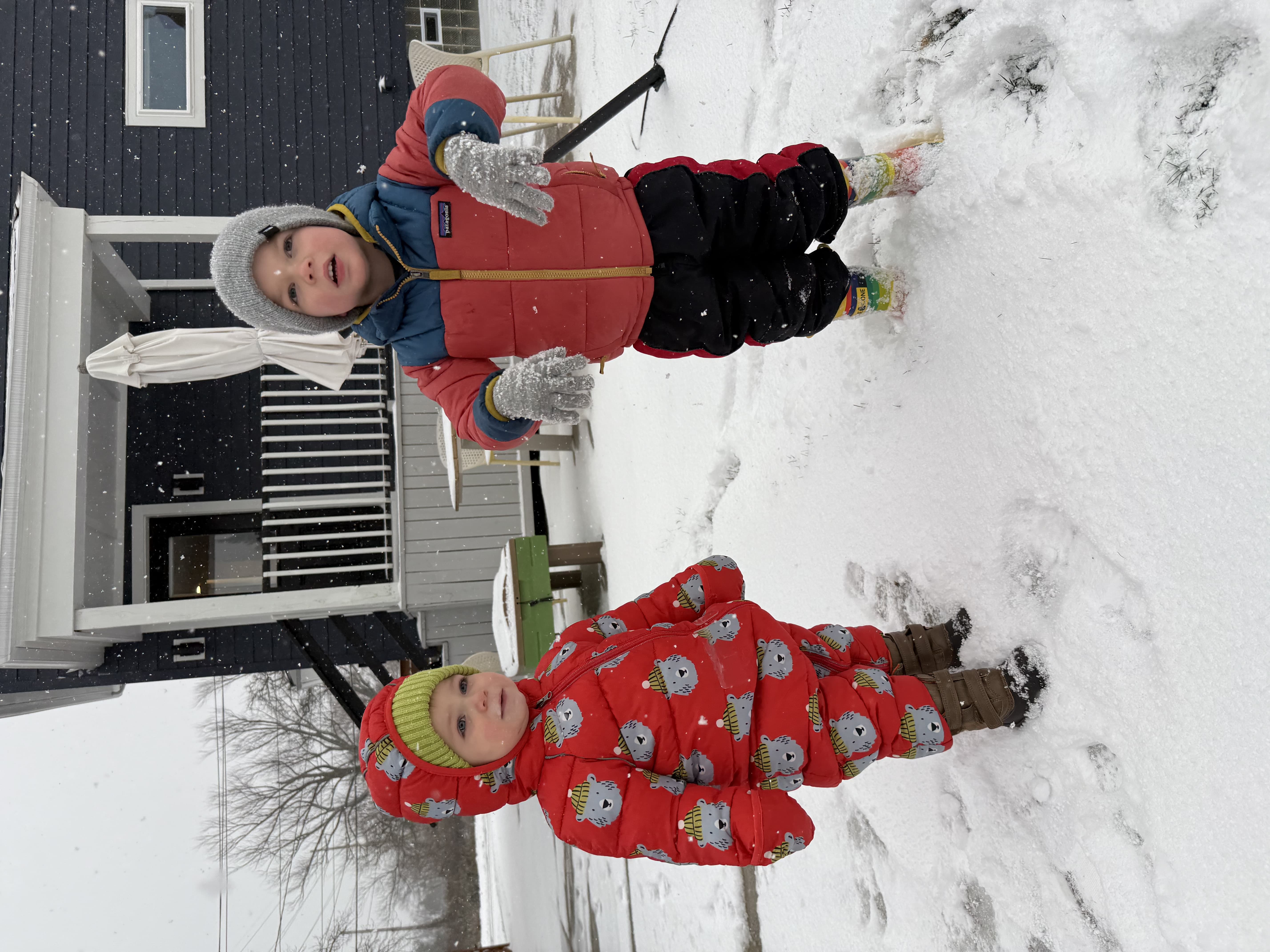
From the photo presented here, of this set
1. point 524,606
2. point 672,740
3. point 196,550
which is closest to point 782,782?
point 672,740

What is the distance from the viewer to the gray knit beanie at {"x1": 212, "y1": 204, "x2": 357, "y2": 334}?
202cm

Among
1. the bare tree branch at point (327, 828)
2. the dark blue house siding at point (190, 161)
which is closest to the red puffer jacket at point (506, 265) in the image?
the dark blue house siding at point (190, 161)

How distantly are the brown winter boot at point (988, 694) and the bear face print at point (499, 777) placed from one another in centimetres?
119

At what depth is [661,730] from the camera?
2.05 meters

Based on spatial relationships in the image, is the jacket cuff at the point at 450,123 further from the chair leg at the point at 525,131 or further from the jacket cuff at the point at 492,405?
the chair leg at the point at 525,131

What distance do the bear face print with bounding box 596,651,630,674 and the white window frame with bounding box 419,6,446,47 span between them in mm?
8354

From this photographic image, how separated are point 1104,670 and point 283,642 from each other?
665 cm

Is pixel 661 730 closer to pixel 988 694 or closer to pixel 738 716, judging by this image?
pixel 738 716

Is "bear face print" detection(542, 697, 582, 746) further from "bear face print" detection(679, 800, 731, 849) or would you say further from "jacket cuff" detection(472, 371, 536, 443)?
"jacket cuff" detection(472, 371, 536, 443)

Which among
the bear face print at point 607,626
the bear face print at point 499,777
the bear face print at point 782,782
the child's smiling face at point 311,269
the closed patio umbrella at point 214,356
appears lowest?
the bear face print at point 782,782

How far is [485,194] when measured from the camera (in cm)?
197

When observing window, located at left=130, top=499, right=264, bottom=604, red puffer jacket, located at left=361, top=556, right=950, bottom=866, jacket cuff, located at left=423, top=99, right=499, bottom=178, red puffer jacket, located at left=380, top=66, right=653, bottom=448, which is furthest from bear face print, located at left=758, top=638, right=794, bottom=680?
window, located at left=130, top=499, right=264, bottom=604

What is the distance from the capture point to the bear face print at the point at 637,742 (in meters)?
2.03

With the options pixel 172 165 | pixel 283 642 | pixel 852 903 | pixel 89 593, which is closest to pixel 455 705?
pixel 852 903
